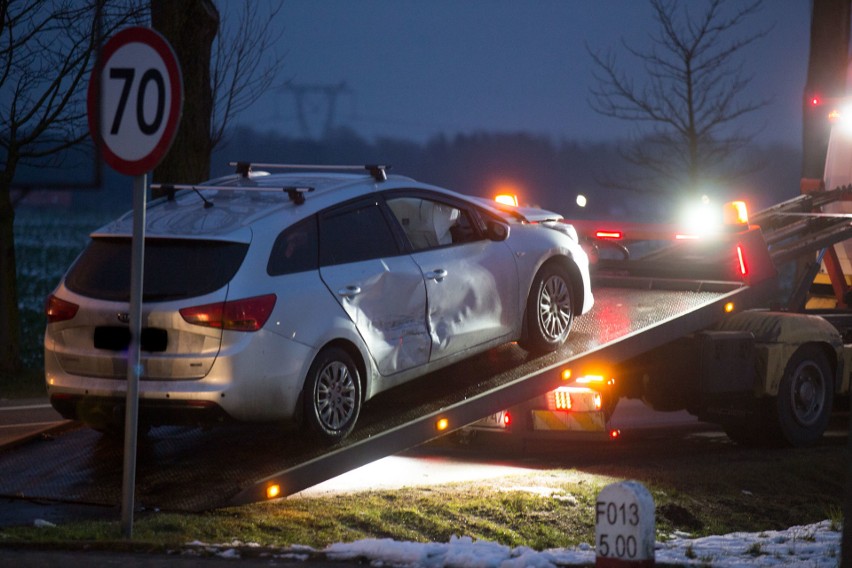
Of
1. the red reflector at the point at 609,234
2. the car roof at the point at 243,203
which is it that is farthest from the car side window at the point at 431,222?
the red reflector at the point at 609,234

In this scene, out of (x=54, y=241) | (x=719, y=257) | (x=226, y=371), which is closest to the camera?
(x=226, y=371)

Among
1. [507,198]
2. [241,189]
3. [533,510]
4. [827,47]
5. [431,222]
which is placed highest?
[827,47]

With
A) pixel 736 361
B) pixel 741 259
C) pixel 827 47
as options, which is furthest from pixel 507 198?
pixel 827 47

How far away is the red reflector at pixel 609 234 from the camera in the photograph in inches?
488

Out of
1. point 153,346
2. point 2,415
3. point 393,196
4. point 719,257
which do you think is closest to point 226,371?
point 153,346

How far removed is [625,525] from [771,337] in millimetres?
6161

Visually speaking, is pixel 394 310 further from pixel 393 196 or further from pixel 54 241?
pixel 54 241

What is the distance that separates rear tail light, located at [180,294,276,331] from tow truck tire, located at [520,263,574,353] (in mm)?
2737

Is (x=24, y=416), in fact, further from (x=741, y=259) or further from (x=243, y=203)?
(x=741, y=259)

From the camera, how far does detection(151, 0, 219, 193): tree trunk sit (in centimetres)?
1464

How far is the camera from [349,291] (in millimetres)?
8453

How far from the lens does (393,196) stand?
9.26m

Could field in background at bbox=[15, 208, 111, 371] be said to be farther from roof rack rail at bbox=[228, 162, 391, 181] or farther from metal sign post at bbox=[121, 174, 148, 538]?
metal sign post at bbox=[121, 174, 148, 538]

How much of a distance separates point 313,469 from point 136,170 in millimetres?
1972
